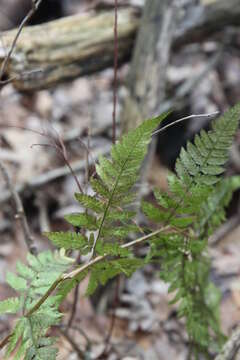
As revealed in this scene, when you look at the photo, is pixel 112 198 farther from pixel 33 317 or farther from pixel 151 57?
pixel 151 57

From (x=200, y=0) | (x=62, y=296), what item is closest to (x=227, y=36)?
(x=200, y=0)

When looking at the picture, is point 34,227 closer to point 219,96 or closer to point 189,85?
point 189,85

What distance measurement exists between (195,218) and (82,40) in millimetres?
1544

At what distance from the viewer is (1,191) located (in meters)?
3.44

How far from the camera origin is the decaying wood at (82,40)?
2371 millimetres

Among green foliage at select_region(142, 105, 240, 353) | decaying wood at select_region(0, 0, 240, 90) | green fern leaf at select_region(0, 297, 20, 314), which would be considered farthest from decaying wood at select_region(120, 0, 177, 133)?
green fern leaf at select_region(0, 297, 20, 314)

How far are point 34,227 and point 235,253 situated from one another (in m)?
1.54

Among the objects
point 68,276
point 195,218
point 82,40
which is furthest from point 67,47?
point 68,276

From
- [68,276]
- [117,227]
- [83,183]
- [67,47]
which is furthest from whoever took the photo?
[67,47]

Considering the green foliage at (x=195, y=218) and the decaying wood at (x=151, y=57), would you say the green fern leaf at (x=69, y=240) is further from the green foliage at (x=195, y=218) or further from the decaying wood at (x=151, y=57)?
the decaying wood at (x=151, y=57)

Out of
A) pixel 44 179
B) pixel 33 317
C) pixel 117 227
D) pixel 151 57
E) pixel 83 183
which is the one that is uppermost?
pixel 44 179

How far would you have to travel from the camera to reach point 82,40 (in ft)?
8.50

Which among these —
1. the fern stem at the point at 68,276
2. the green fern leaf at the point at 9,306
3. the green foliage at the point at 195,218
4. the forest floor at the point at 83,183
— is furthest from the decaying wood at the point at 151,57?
the green fern leaf at the point at 9,306

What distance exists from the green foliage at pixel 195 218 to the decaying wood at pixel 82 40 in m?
1.13
